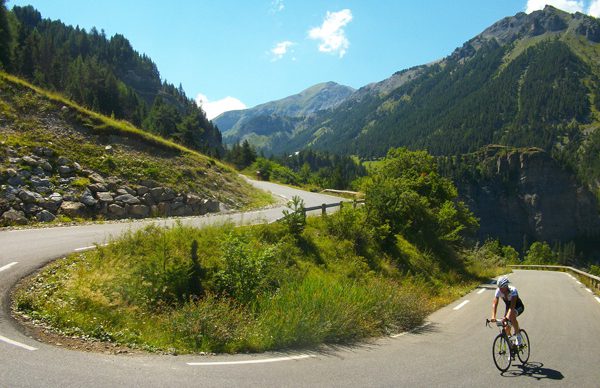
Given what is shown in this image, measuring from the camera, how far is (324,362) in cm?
790

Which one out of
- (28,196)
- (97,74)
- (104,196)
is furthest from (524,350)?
(97,74)

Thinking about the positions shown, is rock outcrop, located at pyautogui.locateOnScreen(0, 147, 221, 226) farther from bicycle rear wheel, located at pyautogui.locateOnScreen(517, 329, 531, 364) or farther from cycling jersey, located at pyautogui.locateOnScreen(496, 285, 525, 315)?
bicycle rear wheel, located at pyautogui.locateOnScreen(517, 329, 531, 364)

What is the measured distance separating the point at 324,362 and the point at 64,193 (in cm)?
1375

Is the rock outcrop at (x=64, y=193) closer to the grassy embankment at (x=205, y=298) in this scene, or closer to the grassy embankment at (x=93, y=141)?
the grassy embankment at (x=93, y=141)

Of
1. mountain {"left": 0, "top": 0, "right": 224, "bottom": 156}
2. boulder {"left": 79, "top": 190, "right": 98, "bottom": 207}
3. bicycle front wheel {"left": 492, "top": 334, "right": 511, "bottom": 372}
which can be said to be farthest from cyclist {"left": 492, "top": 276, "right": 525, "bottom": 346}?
mountain {"left": 0, "top": 0, "right": 224, "bottom": 156}

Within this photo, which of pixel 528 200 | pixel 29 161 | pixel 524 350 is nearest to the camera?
pixel 524 350

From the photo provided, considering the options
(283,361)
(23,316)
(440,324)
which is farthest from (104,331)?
(440,324)

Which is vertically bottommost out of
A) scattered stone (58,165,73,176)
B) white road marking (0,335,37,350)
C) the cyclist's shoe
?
the cyclist's shoe

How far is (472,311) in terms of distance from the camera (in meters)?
15.1

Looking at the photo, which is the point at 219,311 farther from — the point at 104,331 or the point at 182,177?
the point at 182,177

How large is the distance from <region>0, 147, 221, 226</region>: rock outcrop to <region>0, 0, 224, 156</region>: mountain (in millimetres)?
7038

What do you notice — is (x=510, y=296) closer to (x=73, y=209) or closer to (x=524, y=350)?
(x=524, y=350)

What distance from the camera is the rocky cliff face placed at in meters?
182

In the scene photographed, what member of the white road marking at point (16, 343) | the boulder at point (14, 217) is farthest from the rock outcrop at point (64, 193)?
the white road marking at point (16, 343)
